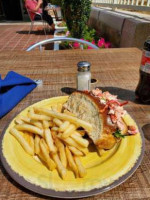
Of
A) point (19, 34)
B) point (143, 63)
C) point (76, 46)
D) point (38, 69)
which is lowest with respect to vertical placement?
point (19, 34)

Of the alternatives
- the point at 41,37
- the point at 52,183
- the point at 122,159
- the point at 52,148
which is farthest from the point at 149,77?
the point at 41,37

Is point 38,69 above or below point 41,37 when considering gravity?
above

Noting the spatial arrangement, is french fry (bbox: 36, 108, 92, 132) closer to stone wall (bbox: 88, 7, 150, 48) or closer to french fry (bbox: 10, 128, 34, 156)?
french fry (bbox: 10, 128, 34, 156)

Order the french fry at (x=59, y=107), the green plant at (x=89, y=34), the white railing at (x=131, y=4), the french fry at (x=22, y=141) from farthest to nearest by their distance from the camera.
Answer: the white railing at (x=131, y=4)
the green plant at (x=89, y=34)
the french fry at (x=59, y=107)
the french fry at (x=22, y=141)

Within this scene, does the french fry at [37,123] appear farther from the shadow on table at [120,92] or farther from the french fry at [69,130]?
the shadow on table at [120,92]

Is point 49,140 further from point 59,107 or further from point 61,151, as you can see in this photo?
point 59,107

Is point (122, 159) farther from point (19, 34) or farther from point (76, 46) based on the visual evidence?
point (19, 34)

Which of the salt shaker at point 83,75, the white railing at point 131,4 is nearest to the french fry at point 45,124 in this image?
the salt shaker at point 83,75

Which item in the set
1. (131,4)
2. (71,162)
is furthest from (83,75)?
(131,4)
